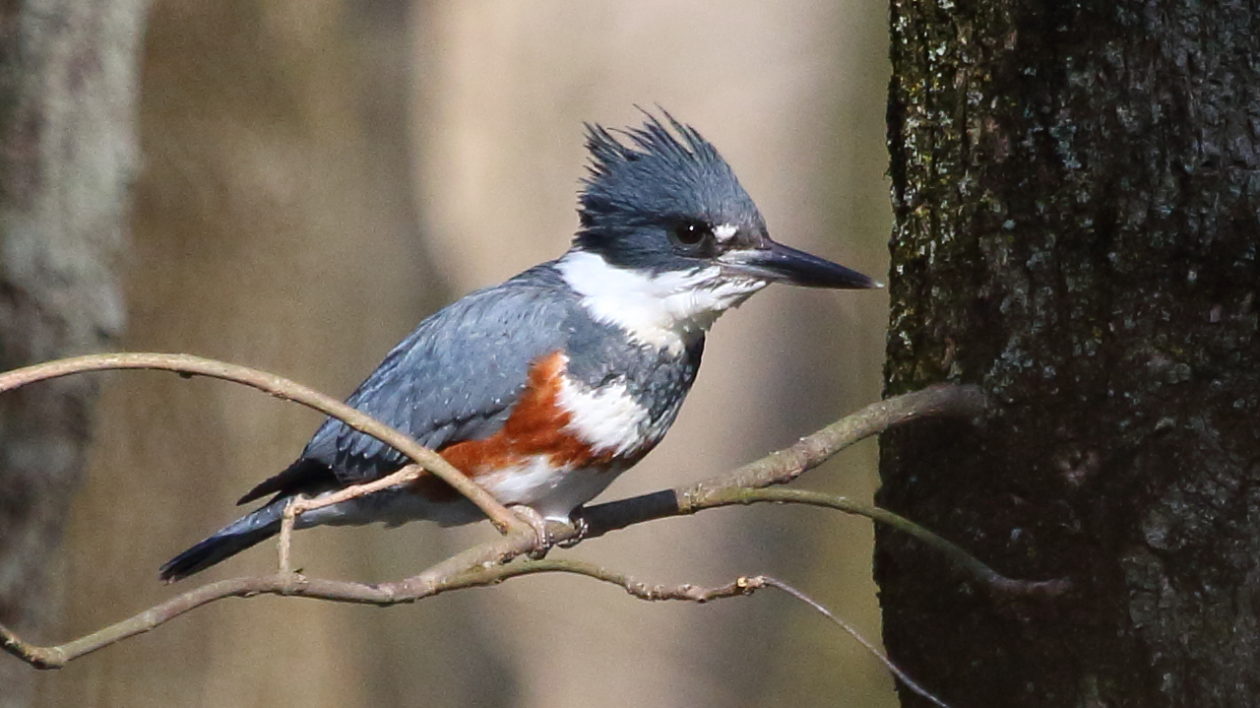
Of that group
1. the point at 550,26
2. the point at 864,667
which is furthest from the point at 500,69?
the point at 864,667

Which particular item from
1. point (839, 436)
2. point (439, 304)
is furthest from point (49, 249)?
point (439, 304)

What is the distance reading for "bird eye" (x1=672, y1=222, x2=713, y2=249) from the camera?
2633mm

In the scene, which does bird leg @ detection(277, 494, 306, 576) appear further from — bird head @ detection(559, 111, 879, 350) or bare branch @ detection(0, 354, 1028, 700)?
bird head @ detection(559, 111, 879, 350)

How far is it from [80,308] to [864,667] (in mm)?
4226

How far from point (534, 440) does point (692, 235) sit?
0.46 meters

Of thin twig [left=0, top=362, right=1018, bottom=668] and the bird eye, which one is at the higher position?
the bird eye

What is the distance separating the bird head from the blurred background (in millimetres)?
1984

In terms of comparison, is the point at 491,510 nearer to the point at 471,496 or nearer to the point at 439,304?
the point at 471,496

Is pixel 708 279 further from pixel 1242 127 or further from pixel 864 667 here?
pixel 864 667

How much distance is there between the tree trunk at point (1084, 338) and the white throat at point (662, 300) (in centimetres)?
50

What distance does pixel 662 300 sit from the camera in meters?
2.67

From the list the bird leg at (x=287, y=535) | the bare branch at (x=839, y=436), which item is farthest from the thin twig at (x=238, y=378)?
the bare branch at (x=839, y=436)

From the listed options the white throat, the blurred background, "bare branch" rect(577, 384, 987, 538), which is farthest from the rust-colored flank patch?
the blurred background

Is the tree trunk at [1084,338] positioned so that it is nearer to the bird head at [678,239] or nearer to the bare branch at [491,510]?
the bare branch at [491,510]
